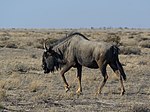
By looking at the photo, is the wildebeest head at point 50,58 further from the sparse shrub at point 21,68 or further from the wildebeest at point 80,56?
the sparse shrub at point 21,68

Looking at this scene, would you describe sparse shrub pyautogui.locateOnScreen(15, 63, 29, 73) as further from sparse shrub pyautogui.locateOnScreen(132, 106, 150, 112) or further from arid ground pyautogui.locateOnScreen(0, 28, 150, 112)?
sparse shrub pyautogui.locateOnScreen(132, 106, 150, 112)

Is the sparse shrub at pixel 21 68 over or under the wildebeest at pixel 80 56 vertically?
under

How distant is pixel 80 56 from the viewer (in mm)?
17016

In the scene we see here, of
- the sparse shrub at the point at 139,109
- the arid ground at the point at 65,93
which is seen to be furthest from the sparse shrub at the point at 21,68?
the sparse shrub at the point at 139,109

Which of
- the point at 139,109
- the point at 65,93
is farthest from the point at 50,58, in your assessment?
the point at 139,109

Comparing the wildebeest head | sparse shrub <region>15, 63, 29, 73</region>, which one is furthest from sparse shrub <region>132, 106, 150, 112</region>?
sparse shrub <region>15, 63, 29, 73</region>

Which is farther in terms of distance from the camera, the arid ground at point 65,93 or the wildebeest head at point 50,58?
the wildebeest head at point 50,58

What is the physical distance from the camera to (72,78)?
70.3 feet

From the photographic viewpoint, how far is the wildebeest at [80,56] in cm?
1647

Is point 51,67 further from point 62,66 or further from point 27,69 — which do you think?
point 27,69

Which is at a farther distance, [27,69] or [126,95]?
[27,69]

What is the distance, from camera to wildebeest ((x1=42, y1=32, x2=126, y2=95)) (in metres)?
16.5

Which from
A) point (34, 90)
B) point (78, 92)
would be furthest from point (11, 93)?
point (78, 92)

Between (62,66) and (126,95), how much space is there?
9.07ft
